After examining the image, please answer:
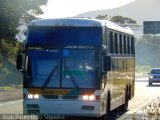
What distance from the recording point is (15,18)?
142 feet

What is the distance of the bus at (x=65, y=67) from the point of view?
16.4 meters

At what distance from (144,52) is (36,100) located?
143 metres

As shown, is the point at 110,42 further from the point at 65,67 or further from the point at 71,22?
the point at 65,67

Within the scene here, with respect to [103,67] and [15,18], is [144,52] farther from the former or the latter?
[103,67]

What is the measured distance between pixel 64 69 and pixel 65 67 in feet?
0.22

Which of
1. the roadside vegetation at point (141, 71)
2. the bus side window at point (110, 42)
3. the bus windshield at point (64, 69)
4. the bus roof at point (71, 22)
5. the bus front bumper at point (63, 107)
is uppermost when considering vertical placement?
the bus roof at point (71, 22)

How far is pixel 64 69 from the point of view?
16438 millimetres

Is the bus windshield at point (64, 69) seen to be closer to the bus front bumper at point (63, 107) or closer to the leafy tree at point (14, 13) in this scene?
the bus front bumper at point (63, 107)

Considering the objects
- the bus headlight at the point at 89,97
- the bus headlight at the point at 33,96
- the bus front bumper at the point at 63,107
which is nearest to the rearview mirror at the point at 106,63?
the bus headlight at the point at 89,97

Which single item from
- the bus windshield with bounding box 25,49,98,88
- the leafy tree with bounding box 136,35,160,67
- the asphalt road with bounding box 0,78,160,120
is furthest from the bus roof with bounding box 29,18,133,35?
the leafy tree with bounding box 136,35,160,67

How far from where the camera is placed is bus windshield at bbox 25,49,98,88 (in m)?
16.4

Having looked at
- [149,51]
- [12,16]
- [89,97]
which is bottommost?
[149,51]

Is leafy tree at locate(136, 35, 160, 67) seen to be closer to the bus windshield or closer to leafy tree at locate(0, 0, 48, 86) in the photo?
leafy tree at locate(0, 0, 48, 86)

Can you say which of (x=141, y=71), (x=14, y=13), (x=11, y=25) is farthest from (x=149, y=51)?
(x=11, y=25)
